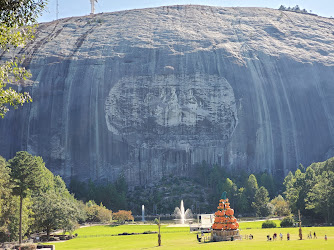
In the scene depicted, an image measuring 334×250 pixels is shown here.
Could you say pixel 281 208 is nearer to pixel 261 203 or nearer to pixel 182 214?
pixel 261 203

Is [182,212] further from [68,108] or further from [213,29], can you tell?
[213,29]

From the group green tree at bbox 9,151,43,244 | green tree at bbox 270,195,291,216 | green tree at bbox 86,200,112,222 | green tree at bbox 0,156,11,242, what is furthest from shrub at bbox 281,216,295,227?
green tree at bbox 86,200,112,222

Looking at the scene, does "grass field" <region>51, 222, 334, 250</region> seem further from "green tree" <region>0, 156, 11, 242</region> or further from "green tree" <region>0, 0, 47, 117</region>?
"green tree" <region>0, 0, 47, 117</region>

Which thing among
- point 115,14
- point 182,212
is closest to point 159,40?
point 115,14

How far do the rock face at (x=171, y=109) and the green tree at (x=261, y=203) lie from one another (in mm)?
25782

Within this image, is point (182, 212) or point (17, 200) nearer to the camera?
point (17, 200)

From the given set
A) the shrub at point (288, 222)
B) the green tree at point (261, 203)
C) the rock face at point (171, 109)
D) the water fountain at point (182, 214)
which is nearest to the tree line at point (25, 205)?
the shrub at point (288, 222)

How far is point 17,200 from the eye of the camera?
4628 cm

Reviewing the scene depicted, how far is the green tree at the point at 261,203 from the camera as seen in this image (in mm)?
75250

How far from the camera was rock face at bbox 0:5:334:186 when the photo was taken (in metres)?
104

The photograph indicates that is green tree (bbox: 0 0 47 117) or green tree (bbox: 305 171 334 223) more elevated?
green tree (bbox: 0 0 47 117)

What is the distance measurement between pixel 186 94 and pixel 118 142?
20.6 metres

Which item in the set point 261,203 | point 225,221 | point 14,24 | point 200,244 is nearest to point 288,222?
point 225,221

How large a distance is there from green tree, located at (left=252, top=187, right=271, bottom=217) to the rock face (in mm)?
25782
